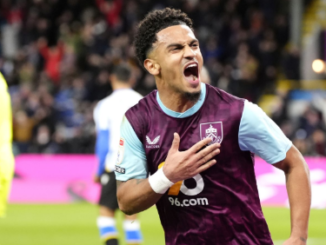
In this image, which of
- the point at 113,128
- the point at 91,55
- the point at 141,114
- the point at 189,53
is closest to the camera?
the point at 189,53

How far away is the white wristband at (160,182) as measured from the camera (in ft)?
10.9

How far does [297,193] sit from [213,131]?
520 millimetres

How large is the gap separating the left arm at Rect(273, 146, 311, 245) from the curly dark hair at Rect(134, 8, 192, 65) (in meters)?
0.94

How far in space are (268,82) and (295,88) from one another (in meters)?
0.84

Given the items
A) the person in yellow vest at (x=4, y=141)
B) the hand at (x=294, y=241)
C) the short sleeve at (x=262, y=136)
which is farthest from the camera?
the person in yellow vest at (x=4, y=141)

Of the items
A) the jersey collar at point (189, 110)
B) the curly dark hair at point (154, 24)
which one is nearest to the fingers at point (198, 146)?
the jersey collar at point (189, 110)

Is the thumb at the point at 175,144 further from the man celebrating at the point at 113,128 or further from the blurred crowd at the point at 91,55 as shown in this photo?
the blurred crowd at the point at 91,55

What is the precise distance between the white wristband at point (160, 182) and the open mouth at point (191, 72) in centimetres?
52

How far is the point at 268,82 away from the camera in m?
17.4

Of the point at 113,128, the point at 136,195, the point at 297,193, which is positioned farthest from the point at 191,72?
the point at 113,128

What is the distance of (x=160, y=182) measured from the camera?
3.32 m

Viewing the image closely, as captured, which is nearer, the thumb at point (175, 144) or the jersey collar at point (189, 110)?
the thumb at point (175, 144)

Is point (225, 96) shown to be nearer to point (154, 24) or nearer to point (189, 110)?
point (189, 110)

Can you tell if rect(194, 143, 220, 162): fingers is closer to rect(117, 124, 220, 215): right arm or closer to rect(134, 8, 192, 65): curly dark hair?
rect(117, 124, 220, 215): right arm
